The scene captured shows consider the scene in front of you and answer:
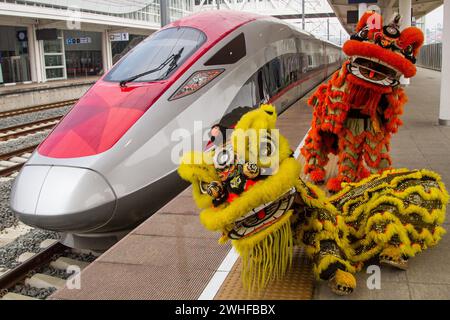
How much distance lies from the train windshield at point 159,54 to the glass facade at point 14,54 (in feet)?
76.2

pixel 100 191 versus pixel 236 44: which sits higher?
pixel 236 44

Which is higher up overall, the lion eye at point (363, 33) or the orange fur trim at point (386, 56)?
the lion eye at point (363, 33)

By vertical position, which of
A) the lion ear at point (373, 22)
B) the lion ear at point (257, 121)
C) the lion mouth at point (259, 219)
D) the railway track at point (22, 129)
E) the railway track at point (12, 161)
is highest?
the lion ear at point (373, 22)

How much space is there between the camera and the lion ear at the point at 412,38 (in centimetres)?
362

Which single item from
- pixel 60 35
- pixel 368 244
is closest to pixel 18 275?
pixel 368 244

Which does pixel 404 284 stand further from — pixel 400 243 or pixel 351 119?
pixel 351 119

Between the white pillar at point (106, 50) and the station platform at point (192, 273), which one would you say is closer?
the station platform at point (192, 273)

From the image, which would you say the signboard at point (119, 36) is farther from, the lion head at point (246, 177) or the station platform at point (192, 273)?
the lion head at point (246, 177)

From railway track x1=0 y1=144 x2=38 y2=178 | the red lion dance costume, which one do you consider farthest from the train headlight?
railway track x1=0 y1=144 x2=38 y2=178

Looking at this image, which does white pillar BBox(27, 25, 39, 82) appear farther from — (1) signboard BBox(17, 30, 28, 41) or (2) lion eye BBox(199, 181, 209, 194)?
(2) lion eye BBox(199, 181, 209, 194)

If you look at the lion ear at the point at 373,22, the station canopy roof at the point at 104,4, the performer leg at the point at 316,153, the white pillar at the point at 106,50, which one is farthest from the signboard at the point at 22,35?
the lion ear at the point at 373,22

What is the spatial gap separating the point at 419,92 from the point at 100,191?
13.2m

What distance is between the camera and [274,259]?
2.71 m

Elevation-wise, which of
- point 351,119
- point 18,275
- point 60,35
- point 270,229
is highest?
point 60,35
